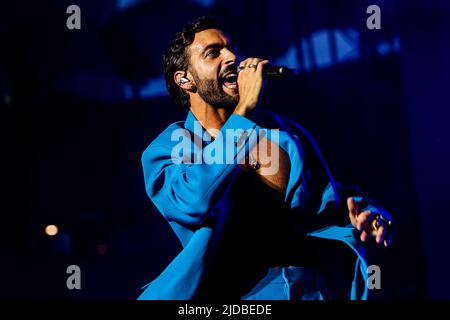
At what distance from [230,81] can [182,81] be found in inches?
7.3

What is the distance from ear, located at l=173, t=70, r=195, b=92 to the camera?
1.96m

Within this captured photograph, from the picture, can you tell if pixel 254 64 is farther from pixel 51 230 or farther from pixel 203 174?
pixel 51 230

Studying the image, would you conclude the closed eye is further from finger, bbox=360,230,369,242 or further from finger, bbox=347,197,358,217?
finger, bbox=360,230,369,242

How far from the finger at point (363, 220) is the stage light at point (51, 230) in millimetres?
1097

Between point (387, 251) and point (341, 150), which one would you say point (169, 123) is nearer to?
point (341, 150)

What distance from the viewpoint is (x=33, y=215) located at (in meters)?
2.11

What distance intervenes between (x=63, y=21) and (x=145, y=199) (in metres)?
0.76

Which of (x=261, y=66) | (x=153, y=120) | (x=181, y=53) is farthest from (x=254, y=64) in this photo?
(x=153, y=120)

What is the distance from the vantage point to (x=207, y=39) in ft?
6.27

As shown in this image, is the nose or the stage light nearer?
the nose

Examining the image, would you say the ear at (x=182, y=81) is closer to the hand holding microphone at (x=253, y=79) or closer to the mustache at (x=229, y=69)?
the mustache at (x=229, y=69)

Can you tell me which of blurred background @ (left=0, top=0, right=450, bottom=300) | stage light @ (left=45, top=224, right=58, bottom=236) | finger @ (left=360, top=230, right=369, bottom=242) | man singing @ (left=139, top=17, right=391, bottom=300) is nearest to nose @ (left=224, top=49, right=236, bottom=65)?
man singing @ (left=139, top=17, right=391, bottom=300)

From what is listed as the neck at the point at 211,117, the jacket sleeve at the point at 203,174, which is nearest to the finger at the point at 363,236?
the jacket sleeve at the point at 203,174
